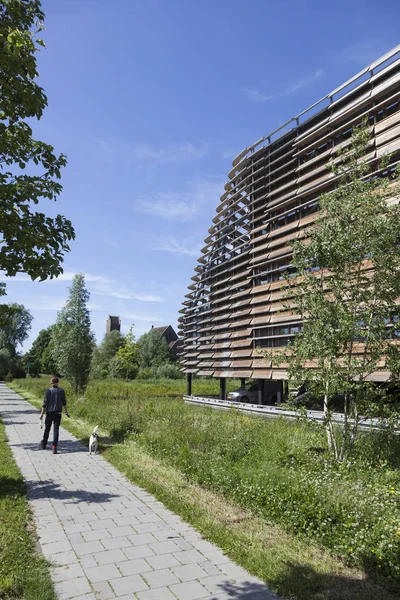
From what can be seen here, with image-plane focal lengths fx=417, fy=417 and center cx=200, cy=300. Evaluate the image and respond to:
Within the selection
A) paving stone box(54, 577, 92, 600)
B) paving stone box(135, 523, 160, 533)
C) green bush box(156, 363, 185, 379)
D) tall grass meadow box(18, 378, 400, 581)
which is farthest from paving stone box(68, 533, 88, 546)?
green bush box(156, 363, 185, 379)

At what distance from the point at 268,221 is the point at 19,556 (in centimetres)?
2089

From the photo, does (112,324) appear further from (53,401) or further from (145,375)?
(53,401)

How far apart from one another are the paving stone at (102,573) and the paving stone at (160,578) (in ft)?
0.97

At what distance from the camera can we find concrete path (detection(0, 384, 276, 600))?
3.65 metres

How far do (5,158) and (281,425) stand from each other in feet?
30.9

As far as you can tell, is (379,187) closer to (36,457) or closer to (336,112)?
(36,457)

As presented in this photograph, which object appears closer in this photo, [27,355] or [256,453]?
[256,453]

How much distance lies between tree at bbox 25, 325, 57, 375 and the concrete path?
71.6 meters

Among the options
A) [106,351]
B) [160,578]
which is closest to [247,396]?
[160,578]

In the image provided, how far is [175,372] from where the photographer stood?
58.2 m

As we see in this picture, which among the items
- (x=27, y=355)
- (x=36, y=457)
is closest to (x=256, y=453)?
(x=36, y=457)

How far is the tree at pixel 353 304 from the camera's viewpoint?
774 centimetres

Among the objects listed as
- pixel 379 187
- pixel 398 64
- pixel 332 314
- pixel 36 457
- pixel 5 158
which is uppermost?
pixel 398 64

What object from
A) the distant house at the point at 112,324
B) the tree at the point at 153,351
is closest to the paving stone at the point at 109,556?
the tree at the point at 153,351
